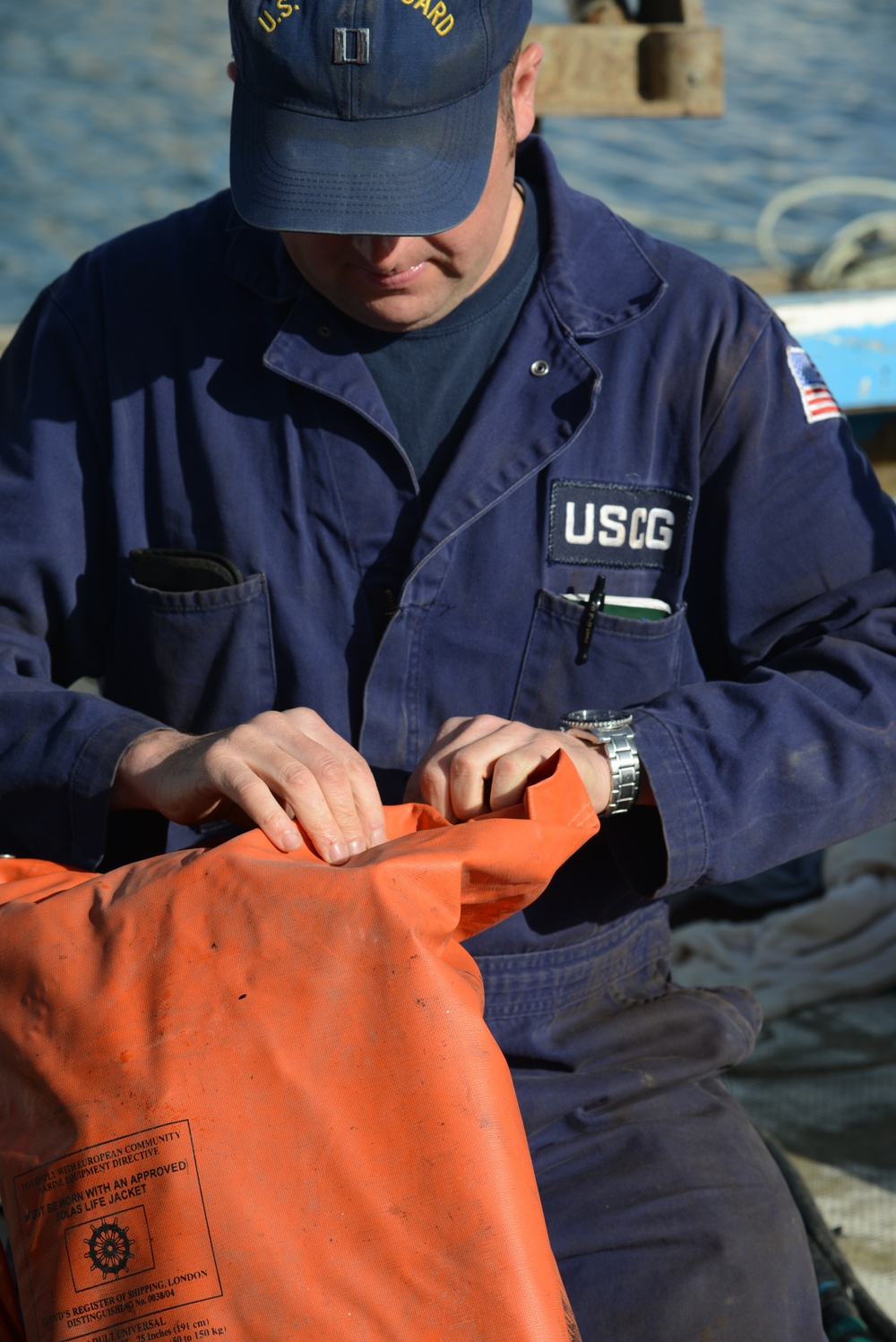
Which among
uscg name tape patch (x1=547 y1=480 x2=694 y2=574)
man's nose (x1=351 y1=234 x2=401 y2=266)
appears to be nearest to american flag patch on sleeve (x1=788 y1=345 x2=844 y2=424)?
uscg name tape patch (x1=547 y1=480 x2=694 y2=574)

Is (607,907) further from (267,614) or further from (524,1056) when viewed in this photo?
(267,614)

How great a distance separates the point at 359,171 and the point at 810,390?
60 cm

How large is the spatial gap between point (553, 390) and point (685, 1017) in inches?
30.3

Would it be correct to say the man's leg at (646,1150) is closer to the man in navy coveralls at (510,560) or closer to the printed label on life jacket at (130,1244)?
the man in navy coveralls at (510,560)

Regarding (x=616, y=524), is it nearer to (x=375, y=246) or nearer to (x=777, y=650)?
(x=777, y=650)

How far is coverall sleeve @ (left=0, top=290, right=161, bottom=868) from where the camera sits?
1384 mm

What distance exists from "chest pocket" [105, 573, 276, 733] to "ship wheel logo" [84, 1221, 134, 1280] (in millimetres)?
646

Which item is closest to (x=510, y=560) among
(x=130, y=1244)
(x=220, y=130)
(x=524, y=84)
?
(x=524, y=84)

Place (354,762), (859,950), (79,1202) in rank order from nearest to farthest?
(79,1202), (354,762), (859,950)

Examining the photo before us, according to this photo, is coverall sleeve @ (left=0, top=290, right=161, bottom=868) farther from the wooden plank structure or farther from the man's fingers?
the wooden plank structure

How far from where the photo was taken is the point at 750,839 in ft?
4.50

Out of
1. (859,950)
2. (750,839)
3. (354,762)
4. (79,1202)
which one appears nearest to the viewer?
(79,1202)

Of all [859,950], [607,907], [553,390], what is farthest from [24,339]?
[859,950]

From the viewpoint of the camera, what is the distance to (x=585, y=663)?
4.94ft
